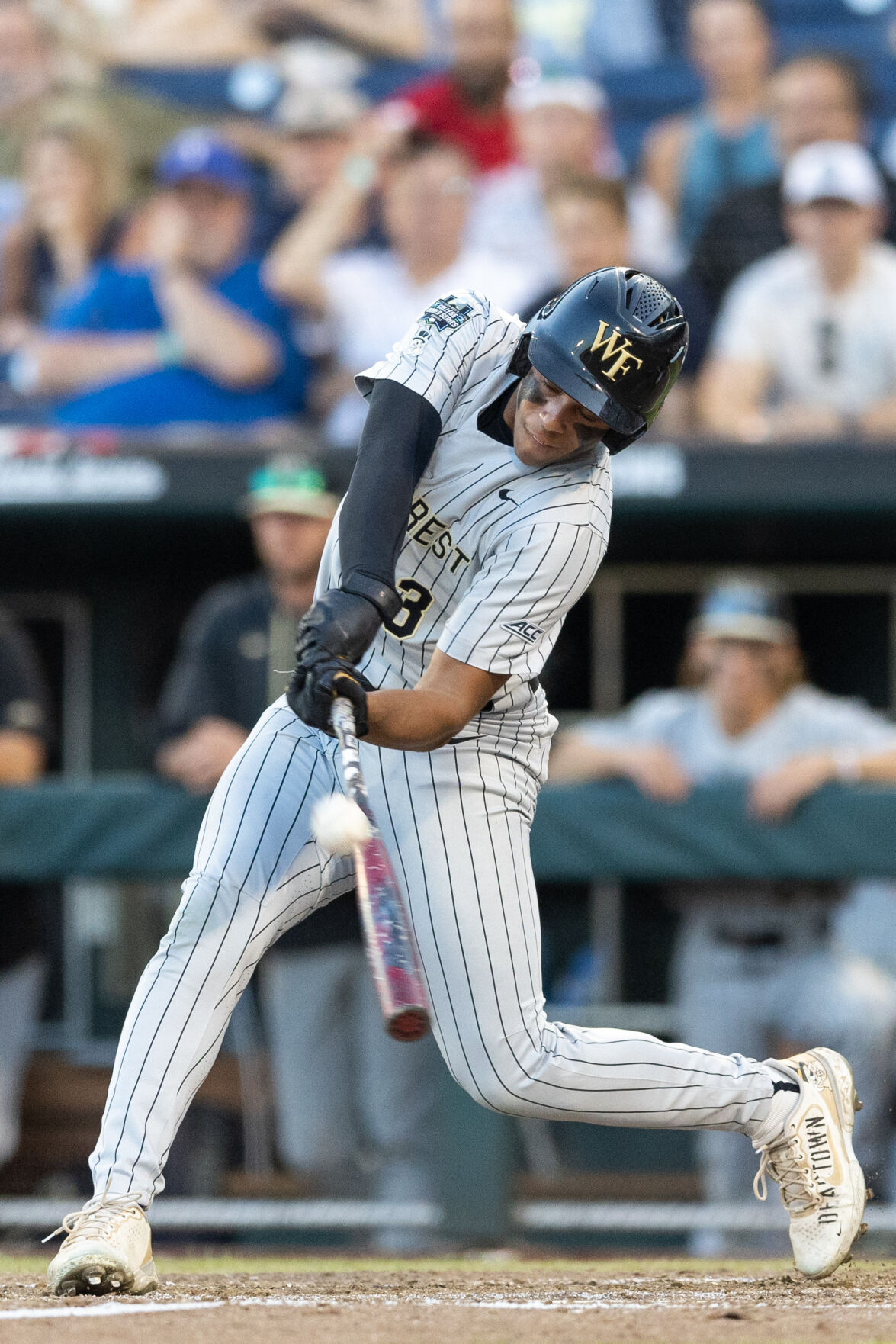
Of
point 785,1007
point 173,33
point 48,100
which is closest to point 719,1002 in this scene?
point 785,1007

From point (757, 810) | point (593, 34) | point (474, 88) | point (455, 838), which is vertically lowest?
point (455, 838)

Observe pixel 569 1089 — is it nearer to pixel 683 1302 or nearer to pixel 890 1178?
pixel 683 1302

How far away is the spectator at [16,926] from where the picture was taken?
5066mm

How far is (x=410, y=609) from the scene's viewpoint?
9.91 ft

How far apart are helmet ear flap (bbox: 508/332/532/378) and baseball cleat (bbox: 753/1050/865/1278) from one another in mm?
1302

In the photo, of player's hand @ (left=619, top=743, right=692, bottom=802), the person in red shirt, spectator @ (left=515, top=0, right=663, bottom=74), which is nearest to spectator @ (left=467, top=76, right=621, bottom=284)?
the person in red shirt

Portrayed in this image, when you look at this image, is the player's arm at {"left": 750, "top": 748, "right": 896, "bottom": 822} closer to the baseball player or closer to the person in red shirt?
the baseball player

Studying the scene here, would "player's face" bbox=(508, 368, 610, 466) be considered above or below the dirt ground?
above

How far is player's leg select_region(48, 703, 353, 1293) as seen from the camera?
279 cm

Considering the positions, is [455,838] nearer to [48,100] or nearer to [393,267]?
[393,267]

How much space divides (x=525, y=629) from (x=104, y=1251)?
1.15 metres

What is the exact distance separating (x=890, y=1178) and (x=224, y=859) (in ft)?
8.92

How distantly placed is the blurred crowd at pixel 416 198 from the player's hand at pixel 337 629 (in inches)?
125

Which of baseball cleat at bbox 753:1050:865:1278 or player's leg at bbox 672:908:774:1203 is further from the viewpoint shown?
player's leg at bbox 672:908:774:1203
